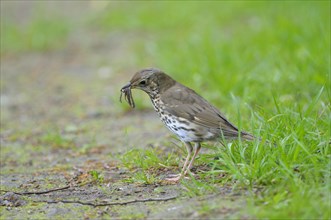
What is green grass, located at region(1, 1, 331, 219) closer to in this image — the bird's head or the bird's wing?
the bird's wing

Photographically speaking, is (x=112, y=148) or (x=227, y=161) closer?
(x=227, y=161)

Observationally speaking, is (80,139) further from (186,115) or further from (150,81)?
(186,115)

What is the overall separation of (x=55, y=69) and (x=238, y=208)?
751cm

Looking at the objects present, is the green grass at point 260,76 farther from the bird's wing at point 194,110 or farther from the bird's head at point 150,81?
the bird's head at point 150,81

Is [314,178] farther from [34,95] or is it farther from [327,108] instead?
[34,95]

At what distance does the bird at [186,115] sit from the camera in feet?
17.9

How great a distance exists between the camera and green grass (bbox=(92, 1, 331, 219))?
183 inches

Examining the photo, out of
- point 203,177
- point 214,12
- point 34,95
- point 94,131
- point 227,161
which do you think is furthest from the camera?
point 214,12

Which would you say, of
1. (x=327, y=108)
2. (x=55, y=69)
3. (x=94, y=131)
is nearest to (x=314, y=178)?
(x=327, y=108)

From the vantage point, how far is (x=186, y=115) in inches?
217

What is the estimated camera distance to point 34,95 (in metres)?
10.1

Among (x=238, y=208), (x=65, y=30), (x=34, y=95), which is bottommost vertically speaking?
(x=238, y=208)

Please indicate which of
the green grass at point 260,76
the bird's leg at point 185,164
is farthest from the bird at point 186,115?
the green grass at point 260,76

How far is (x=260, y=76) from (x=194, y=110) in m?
3.01
